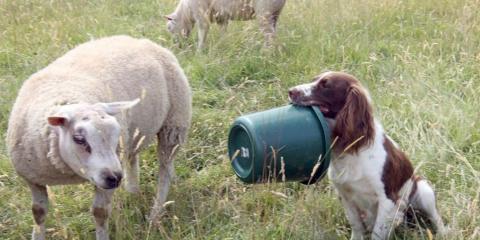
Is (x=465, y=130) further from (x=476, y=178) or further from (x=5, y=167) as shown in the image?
(x=5, y=167)

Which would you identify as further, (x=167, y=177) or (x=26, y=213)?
(x=167, y=177)

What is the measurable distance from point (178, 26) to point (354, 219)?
15.8 feet

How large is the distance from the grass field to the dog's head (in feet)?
1.26

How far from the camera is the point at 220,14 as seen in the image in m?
7.91

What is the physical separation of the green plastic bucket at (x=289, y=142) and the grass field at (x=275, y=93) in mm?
188

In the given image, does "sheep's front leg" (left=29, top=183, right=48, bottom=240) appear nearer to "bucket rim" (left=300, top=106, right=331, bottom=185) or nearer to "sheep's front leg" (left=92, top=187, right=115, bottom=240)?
"sheep's front leg" (left=92, top=187, right=115, bottom=240)

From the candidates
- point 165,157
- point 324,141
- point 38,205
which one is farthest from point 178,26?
point 324,141

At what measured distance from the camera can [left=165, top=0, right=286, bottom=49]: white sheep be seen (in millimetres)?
7531

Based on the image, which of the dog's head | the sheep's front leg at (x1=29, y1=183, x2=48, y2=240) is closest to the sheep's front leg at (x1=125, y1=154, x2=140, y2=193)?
the sheep's front leg at (x1=29, y1=183, x2=48, y2=240)

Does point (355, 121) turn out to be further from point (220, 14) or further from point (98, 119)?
point (220, 14)

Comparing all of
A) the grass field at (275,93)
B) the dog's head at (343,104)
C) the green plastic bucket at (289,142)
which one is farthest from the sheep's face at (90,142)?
the dog's head at (343,104)

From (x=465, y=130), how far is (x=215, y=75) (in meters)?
2.57

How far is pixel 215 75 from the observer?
21.1 feet

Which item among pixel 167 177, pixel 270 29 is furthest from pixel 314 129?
pixel 270 29
